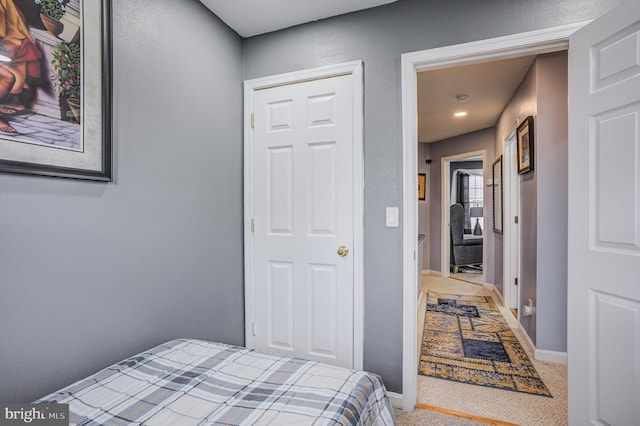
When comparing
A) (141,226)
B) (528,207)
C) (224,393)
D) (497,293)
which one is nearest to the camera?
(224,393)

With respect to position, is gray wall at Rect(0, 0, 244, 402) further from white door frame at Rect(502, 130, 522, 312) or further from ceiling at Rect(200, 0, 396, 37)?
white door frame at Rect(502, 130, 522, 312)

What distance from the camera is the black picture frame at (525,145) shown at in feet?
9.47

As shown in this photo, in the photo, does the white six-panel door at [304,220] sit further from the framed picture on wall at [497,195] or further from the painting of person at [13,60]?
the framed picture on wall at [497,195]

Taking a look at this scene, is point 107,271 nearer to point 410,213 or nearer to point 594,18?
point 410,213

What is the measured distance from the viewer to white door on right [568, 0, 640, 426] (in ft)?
4.59

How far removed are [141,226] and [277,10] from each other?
1.54m

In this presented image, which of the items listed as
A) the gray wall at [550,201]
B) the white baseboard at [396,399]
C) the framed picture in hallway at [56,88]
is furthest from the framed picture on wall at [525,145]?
the framed picture in hallway at [56,88]

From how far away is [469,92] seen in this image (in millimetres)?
3605

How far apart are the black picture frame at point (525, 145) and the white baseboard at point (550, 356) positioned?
5.00 feet

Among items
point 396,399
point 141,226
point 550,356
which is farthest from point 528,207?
point 141,226

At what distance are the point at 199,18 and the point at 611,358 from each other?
283 centimetres

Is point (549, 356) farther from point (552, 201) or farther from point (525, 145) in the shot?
point (525, 145)

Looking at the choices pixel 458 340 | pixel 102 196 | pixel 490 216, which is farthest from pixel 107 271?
pixel 490 216

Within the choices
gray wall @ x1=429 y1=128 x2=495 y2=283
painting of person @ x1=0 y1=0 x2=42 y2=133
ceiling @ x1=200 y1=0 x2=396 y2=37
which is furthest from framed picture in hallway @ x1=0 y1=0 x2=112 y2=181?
gray wall @ x1=429 y1=128 x2=495 y2=283
